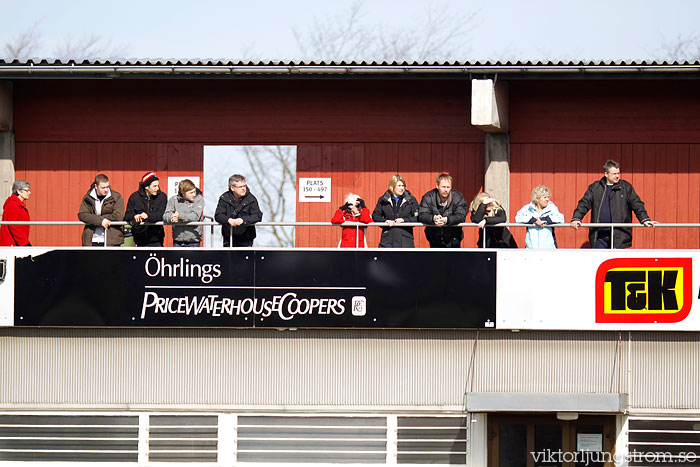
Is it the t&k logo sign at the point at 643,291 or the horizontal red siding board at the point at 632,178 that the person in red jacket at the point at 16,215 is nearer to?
the horizontal red siding board at the point at 632,178

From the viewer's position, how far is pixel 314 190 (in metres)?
17.7

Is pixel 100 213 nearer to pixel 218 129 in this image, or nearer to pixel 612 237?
pixel 218 129

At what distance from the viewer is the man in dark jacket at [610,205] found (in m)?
15.1

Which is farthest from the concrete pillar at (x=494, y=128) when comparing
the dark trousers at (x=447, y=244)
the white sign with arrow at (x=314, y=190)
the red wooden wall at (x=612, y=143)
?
the white sign with arrow at (x=314, y=190)

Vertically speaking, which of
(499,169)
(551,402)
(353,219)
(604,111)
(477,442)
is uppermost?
(604,111)

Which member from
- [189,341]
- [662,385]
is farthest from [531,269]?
[189,341]

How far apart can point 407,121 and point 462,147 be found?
92 centimetres

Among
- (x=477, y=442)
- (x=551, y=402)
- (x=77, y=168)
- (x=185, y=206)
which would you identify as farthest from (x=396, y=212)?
(x=77, y=168)

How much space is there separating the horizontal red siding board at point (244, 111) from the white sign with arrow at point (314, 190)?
629 mm

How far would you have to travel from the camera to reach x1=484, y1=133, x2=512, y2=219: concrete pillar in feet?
55.9

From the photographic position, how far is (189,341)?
15547 millimetres

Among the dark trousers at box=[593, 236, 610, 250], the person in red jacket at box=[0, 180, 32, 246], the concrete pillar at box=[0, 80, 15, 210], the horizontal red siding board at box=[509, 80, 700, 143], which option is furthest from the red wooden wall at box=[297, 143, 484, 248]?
the concrete pillar at box=[0, 80, 15, 210]

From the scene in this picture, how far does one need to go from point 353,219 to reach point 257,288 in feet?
5.22

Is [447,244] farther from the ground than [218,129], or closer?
closer
